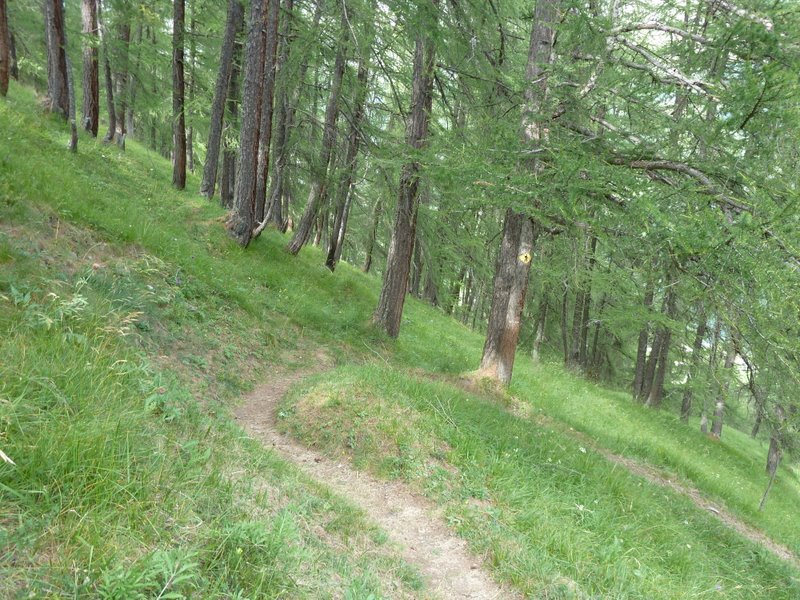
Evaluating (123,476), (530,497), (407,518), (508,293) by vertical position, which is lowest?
(407,518)

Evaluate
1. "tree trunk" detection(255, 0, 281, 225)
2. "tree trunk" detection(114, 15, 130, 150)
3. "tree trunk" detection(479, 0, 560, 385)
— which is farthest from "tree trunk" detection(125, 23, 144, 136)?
"tree trunk" detection(479, 0, 560, 385)

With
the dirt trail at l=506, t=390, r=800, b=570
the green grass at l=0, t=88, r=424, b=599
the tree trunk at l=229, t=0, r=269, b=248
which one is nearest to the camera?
the green grass at l=0, t=88, r=424, b=599

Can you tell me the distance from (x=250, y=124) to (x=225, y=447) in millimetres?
8697

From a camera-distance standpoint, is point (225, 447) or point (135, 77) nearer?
point (225, 447)

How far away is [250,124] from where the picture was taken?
10.0 metres

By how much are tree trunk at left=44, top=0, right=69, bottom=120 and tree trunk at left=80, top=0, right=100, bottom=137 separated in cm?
51

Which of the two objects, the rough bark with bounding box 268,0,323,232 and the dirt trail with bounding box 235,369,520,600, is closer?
the dirt trail with bounding box 235,369,520,600

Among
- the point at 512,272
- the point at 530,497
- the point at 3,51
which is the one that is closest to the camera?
the point at 530,497

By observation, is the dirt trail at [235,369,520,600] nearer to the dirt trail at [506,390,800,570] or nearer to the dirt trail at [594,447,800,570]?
the dirt trail at [506,390,800,570]

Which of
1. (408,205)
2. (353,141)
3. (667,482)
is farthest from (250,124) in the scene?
(667,482)

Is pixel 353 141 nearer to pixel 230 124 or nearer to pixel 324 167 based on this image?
pixel 324 167

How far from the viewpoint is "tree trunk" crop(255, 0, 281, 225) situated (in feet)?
32.2

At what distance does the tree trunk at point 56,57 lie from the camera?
9.95 m

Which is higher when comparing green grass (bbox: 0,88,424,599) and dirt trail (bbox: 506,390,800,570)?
green grass (bbox: 0,88,424,599)
